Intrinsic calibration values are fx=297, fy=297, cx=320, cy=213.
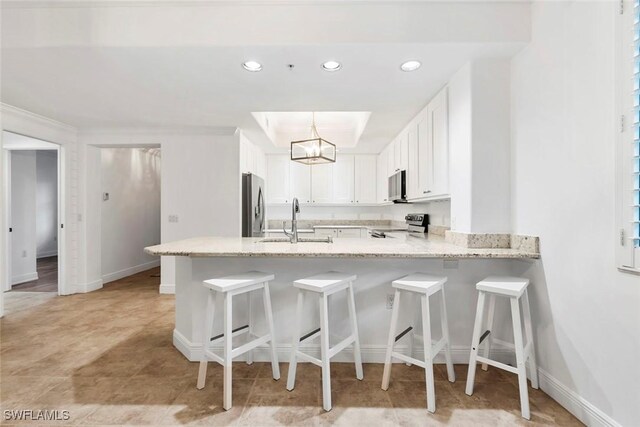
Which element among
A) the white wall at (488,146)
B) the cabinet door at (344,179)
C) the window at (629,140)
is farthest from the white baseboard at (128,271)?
the window at (629,140)

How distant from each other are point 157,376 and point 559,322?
2.67 meters

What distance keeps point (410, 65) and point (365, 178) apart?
3429mm

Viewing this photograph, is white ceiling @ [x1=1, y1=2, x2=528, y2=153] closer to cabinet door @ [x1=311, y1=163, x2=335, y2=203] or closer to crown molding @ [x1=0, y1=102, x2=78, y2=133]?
crown molding @ [x1=0, y1=102, x2=78, y2=133]

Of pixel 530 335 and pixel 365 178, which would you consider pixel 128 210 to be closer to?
pixel 365 178

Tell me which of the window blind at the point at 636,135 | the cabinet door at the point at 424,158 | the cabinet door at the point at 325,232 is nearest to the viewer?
the window blind at the point at 636,135

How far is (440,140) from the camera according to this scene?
2746 mm

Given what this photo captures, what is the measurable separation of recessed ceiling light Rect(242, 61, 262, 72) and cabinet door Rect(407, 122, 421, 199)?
1.92 metres

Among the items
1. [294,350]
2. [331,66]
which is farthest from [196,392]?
[331,66]

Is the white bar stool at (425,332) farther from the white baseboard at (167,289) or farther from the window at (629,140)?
the white baseboard at (167,289)

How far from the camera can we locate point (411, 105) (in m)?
3.11

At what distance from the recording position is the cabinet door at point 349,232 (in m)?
5.26

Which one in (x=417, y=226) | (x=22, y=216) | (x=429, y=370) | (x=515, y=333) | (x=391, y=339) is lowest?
Answer: (x=429, y=370)

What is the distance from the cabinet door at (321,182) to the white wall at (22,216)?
15.5 ft

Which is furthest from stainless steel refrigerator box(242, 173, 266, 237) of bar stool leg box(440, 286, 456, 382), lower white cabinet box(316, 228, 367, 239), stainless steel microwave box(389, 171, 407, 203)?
bar stool leg box(440, 286, 456, 382)
